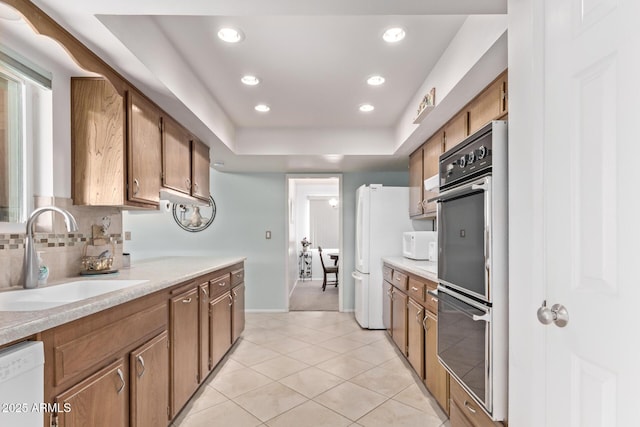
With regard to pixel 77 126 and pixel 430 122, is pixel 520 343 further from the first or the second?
pixel 77 126

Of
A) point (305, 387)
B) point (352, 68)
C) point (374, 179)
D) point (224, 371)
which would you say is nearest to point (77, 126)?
point (352, 68)

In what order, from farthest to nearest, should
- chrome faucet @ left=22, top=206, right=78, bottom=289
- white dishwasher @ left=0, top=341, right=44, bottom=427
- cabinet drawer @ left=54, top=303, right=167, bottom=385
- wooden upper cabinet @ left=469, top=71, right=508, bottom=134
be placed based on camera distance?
1. wooden upper cabinet @ left=469, top=71, right=508, bottom=134
2. chrome faucet @ left=22, top=206, right=78, bottom=289
3. cabinet drawer @ left=54, top=303, right=167, bottom=385
4. white dishwasher @ left=0, top=341, right=44, bottom=427

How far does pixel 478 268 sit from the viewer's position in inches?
61.2

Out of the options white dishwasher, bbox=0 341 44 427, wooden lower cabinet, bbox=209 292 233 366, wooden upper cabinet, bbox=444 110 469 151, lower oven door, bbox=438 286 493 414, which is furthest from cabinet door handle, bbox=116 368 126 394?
wooden upper cabinet, bbox=444 110 469 151

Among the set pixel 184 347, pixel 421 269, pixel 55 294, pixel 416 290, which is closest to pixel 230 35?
pixel 55 294

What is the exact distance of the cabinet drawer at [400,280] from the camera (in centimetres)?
302

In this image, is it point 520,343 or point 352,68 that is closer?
point 520,343

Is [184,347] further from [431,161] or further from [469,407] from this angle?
[431,161]

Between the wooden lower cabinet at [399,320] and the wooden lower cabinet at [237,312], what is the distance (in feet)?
5.25

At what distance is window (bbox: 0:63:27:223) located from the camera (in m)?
1.61

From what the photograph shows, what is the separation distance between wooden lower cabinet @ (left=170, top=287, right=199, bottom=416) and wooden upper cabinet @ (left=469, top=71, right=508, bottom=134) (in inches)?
86.1

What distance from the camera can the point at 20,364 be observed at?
37.7 inches

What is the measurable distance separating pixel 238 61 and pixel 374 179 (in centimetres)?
310

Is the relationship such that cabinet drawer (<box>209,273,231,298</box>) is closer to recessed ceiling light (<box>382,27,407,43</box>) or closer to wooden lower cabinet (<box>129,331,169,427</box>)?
wooden lower cabinet (<box>129,331,169,427</box>)
